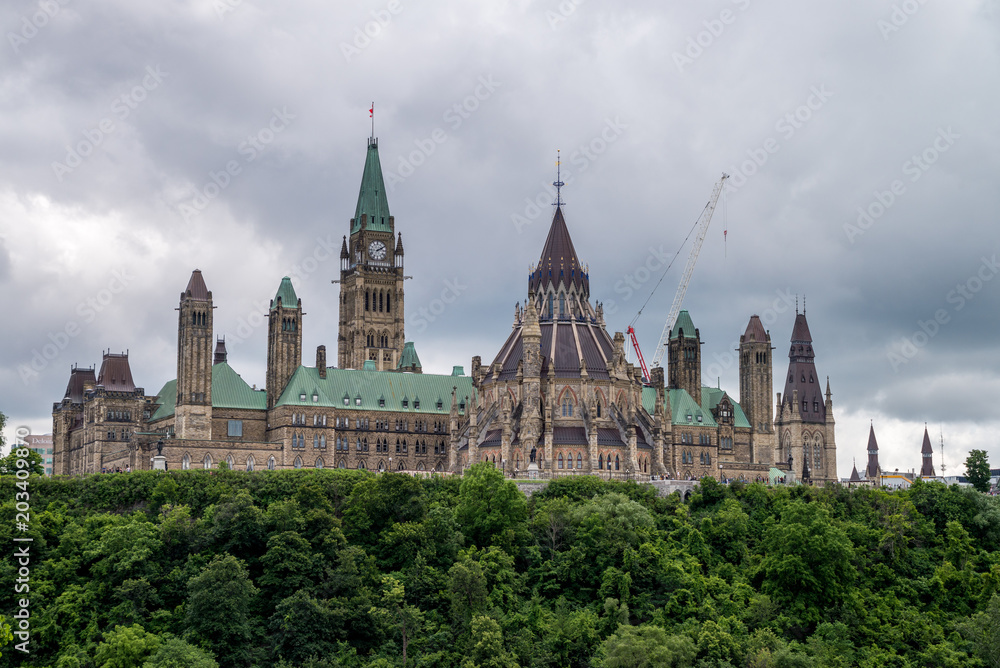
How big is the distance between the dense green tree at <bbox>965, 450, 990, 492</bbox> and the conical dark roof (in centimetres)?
4858

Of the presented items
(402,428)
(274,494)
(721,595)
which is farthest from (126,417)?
(721,595)

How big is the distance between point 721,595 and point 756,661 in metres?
12.6

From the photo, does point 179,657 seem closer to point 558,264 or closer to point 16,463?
point 16,463

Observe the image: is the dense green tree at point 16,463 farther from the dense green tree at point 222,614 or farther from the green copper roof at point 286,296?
the green copper roof at point 286,296

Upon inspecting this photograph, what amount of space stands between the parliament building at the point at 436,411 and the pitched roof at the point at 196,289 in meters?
0.16

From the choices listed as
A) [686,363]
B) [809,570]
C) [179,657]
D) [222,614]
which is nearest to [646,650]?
[809,570]

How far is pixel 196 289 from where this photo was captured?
173375mm

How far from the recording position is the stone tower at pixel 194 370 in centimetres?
17075

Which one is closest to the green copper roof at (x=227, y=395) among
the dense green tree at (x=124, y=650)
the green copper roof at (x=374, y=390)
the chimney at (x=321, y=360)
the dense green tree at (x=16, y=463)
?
the green copper roof at (x=374, y=390)

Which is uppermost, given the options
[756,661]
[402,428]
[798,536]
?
[402,428]

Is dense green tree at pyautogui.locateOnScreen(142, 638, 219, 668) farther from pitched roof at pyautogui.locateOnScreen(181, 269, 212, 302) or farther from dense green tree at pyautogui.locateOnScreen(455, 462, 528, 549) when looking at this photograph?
pitched roof at pyautogui.locateOnScreen(181, 269, 212, 302)

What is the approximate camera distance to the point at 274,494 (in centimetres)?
13625

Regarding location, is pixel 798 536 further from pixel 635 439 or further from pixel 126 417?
pixel 126 417

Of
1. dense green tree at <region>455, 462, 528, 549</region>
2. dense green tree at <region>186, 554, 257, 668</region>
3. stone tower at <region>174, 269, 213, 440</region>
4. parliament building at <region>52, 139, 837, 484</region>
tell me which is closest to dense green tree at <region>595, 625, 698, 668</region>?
dense green tree at <region>455, 462, 528, 549</region>
